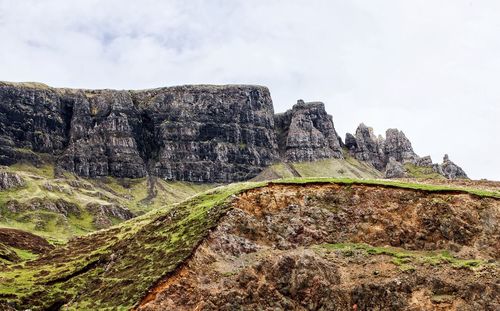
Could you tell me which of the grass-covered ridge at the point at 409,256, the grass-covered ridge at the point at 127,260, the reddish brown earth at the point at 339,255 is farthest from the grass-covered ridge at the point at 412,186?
the grass-covered ridge at the point at 409,256

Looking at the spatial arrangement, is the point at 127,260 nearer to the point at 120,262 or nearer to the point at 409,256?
the point at 120,262

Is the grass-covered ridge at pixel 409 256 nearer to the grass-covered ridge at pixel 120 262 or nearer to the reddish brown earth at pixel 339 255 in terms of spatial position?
the reddish brown earth at pixel 339 255

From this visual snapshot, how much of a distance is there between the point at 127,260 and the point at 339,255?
24388 mm

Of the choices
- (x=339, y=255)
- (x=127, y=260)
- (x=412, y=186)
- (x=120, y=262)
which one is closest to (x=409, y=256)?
(x=339, y=255)

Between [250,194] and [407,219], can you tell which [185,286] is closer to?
[250,194]

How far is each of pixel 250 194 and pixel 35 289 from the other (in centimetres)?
2901

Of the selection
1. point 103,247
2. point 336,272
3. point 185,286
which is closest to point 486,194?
point 336,272

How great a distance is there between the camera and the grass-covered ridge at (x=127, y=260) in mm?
56688

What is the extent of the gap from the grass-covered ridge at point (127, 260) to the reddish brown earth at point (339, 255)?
180 cm

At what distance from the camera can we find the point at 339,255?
55.6 m

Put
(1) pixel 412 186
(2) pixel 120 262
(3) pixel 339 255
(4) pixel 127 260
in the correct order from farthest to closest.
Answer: (2) pixel 120 262, (4) pixel 127 260, (1) pixel 412 186, (3) pixel 339 255

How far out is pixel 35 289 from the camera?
66.6 metres

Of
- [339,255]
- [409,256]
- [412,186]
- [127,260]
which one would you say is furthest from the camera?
[127,260]

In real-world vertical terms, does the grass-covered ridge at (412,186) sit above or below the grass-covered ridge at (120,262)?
above
